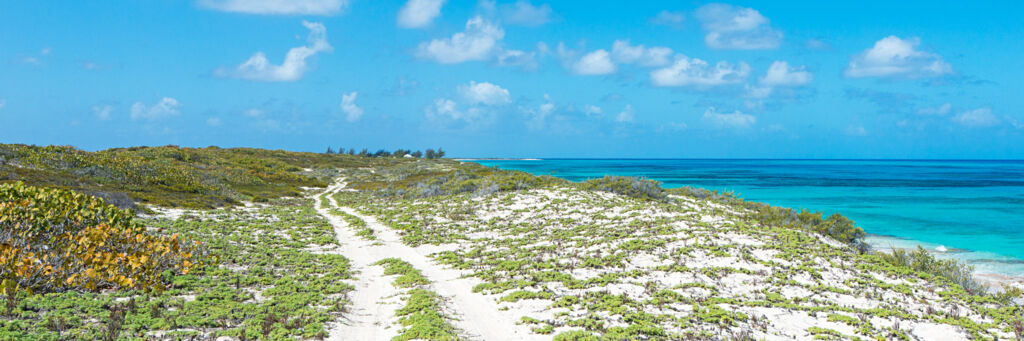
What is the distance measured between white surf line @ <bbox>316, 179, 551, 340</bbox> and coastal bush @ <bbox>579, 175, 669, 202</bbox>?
1391cm

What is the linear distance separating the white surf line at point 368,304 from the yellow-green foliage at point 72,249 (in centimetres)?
400

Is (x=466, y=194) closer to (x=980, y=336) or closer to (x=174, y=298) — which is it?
(x=174, y=298)

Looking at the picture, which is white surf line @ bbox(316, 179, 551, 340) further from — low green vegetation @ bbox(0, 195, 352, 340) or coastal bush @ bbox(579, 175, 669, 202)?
coastal bush @ bbox(579, 175, 669, 202)

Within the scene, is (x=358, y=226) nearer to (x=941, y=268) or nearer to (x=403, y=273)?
(x=403, y=273)

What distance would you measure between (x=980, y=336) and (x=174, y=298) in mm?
14754

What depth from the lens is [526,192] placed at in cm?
2878

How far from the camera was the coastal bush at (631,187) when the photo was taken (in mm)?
28241

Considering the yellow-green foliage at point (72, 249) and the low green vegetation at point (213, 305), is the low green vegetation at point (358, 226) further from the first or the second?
the yellow-green foliage at point (72, 249)

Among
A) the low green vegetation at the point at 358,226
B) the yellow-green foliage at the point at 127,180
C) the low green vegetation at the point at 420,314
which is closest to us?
the low green vegetation at the point at 420,314

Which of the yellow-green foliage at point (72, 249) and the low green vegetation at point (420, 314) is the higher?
the yellow-green foliage at point (72, 249)

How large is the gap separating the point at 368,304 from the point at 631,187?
20207 mm

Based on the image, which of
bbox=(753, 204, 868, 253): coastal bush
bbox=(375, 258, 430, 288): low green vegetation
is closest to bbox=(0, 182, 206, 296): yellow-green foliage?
bbox=(375, 258, 430, 288): low green vegetation

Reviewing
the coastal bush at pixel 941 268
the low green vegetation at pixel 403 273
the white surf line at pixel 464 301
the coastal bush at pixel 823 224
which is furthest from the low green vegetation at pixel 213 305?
the coastal bush at pixel 823 224

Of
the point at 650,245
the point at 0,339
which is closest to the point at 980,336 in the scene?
the point at 650,245
